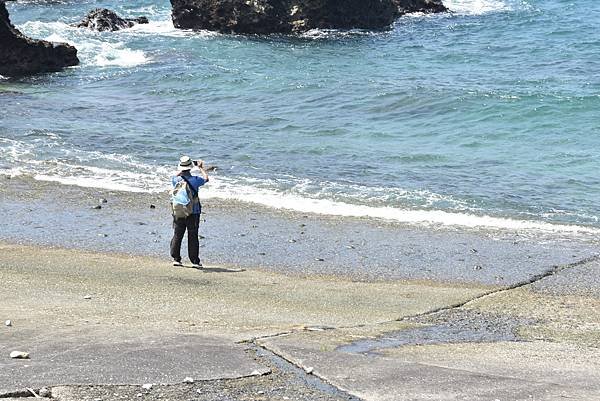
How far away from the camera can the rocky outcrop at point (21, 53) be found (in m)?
32.1

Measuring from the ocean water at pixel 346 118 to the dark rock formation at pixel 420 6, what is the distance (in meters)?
3.51

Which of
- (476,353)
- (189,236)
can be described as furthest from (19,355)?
(189,236)

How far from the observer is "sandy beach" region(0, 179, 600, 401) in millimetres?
7855

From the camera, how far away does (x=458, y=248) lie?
14.8 meters

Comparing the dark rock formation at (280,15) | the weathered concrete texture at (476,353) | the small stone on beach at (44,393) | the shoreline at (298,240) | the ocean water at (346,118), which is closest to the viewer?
the small stone on beach at (44,393)

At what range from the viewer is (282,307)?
11266 millimetres

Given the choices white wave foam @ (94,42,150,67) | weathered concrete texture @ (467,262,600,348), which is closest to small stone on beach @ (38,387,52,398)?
weathered concrete texture @ (467,262,600,348)

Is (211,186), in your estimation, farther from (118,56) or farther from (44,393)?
(118,56)

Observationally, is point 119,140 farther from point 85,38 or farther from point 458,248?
point 85,38

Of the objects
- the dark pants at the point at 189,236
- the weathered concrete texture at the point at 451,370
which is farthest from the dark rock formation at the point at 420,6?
the weathered concrete texture at the point at 451,370

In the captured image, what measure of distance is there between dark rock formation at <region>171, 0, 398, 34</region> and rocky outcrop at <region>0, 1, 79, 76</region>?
9.36m

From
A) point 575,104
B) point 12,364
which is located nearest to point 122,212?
point 12,364

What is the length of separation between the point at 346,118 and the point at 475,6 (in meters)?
24.8

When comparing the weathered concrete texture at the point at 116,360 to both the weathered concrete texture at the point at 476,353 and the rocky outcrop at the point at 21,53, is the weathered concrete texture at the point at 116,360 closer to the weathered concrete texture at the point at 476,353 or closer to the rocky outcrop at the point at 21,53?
the weathered concrete texture at the point at 476,353
